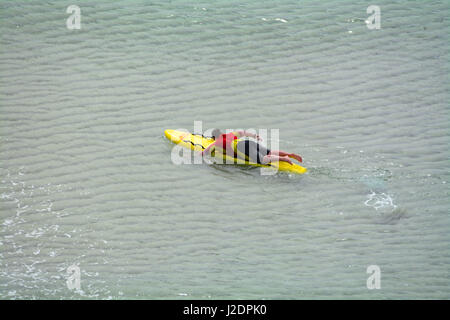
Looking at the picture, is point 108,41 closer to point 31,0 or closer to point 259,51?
point 31,0

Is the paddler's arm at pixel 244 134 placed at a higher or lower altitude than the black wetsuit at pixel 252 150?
higher

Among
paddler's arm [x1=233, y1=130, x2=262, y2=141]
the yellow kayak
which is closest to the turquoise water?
the yellow kayak

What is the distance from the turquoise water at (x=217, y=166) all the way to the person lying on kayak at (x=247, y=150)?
25 cm

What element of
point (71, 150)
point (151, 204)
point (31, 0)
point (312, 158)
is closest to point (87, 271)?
point (151, 204)

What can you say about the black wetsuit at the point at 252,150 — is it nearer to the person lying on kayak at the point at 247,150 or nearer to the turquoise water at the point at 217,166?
the person lying on kayak at the point at 247,150

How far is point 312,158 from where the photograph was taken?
8.20 m

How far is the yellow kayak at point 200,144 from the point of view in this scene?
7930 millimetres

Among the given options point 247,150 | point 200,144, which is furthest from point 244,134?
point 200,144

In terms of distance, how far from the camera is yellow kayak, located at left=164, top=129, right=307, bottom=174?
26.0ft

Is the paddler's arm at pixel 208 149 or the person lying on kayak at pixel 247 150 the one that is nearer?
the person lying on kayak at pixel 247 150

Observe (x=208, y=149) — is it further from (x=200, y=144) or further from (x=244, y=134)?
(x=244, y=134)

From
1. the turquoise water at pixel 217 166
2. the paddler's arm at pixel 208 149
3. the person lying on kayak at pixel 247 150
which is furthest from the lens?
the paddler's arm at pixel 208 149

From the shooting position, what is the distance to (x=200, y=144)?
829 centimetres

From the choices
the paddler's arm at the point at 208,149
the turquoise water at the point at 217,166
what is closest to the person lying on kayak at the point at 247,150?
the paddler's arm at the point at 208,149
